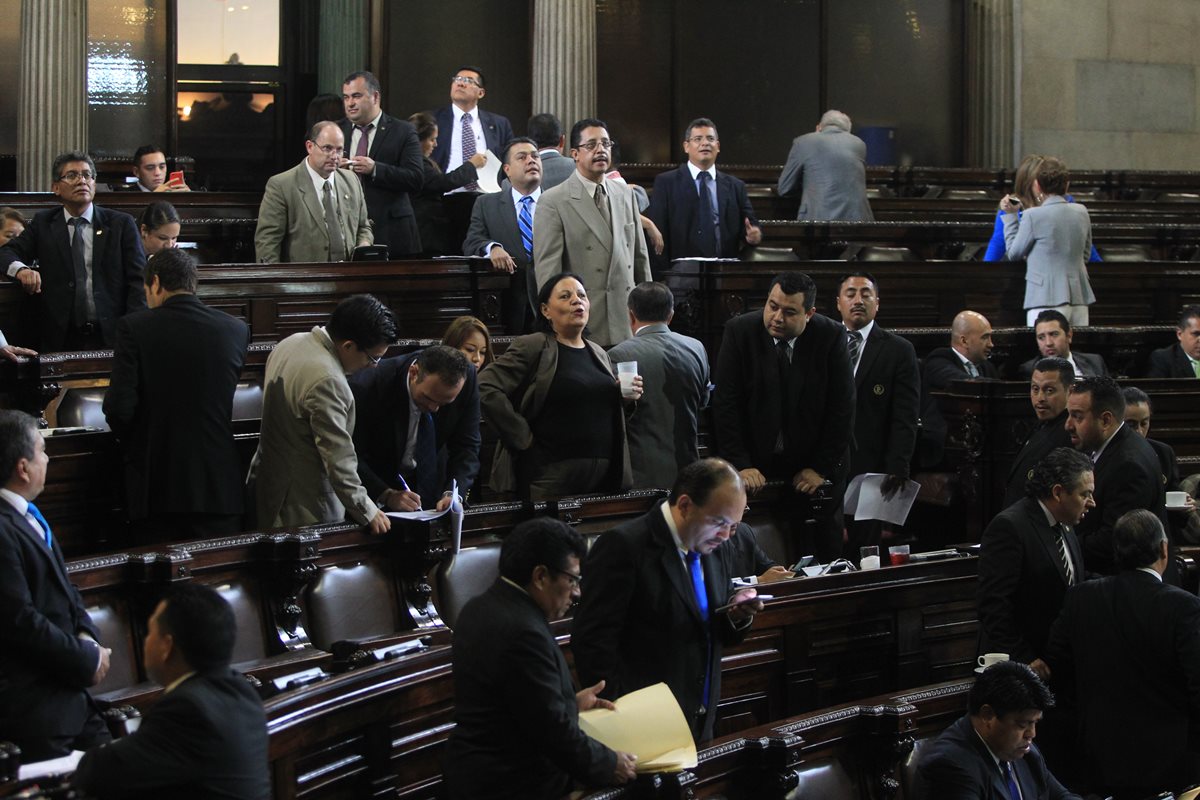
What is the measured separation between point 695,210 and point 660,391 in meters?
2.56

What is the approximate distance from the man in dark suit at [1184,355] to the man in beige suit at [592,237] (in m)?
2.84

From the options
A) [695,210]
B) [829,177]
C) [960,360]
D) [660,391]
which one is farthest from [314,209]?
[829,177]

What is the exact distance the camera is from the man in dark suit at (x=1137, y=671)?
4.53 metres

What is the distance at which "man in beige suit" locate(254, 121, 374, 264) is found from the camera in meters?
7.04

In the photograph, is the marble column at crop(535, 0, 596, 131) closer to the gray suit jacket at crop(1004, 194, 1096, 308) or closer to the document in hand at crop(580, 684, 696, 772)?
the gray suit jacket at crop(1004, 194, 1096, 308)

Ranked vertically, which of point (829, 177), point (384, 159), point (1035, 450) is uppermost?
point (829, 177)

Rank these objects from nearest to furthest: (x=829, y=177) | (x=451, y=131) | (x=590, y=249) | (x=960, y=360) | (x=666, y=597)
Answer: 1. (x=666, y=597)
2. (x=590, y=249)
3. (x=960, y=360)
4. (x=451, y=131)
5. (x=829, y=177)

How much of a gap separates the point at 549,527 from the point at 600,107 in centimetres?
1070

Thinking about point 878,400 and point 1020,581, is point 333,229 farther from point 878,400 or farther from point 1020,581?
point 1020,581

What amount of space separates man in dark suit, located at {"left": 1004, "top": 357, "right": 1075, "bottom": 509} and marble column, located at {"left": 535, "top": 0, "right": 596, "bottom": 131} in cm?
633

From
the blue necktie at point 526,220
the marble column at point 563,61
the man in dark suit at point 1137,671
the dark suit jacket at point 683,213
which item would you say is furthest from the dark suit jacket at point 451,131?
the man in dark suit at point 1137,671

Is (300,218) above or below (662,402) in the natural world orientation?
above

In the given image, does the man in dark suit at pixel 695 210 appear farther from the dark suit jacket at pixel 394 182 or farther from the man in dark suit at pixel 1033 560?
the man in dark suit at pixel 1033 560

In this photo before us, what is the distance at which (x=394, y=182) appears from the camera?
25.4 feet
